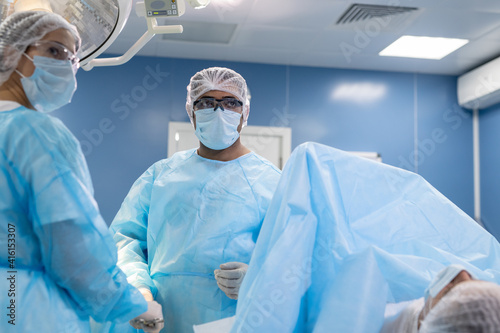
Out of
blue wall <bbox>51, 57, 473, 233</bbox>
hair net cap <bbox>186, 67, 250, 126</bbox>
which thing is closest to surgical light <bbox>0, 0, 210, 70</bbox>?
hair net cap <bbox>186, 67, 250, 126</bbox>

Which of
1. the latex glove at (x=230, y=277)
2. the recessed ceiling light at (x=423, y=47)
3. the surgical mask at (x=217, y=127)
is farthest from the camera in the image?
the recessed ceiling light at (x=423, y=47)

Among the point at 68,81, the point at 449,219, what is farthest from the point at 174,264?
the point at 449,219

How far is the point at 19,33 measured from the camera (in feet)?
2.93

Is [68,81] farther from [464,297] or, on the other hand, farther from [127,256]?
[464,297]

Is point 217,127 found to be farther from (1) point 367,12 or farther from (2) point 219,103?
(1) point 367,12

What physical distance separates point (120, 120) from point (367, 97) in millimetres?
2074

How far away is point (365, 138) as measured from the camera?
4.02 metres

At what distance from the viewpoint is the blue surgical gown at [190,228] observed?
1.33 metres

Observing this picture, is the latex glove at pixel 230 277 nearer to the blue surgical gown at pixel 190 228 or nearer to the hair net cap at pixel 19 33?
the blue surgical gown at pixel 190 228

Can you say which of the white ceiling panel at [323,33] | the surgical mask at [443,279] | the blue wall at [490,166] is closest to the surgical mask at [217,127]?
the surgical mask at [443,279]

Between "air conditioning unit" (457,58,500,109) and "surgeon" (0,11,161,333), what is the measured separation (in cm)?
352

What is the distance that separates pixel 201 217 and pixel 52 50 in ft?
2.14

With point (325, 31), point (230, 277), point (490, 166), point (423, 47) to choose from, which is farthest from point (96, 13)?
point (490, 166)

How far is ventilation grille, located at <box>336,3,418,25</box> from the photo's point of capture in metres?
2.88
